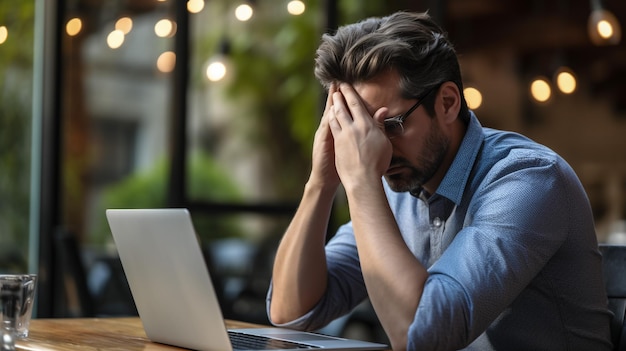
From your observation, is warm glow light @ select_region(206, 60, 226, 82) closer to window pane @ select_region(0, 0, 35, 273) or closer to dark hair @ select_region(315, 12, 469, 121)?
window pane @ select_region(0, 0, 35, 273)

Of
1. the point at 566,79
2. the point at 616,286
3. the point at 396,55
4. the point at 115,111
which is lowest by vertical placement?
the point at 115,111

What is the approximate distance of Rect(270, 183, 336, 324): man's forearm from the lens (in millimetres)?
1905

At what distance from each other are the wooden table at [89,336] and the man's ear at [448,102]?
58 cm

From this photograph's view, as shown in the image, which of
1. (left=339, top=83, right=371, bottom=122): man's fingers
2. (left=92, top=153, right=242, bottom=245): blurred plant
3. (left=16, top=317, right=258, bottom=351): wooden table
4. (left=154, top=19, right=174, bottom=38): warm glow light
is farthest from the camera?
(left=92, top=153, right=242, bottom=245): blurred plant

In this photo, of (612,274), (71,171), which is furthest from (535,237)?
(71,171)

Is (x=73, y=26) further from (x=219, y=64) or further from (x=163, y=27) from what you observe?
(x=219, y=64)

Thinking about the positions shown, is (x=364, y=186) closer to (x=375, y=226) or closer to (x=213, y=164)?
(x=375, y=226)

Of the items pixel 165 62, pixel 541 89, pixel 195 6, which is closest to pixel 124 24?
pixel 165 62

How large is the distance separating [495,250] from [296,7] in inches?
144

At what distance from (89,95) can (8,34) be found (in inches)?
89.5

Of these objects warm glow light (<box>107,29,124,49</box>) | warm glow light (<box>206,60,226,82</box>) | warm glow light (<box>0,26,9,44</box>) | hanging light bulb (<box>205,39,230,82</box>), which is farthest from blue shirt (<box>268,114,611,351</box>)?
warm glow light (<box>107,29,124,49</box>)

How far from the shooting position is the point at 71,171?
231 inches

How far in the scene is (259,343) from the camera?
1.55 metres

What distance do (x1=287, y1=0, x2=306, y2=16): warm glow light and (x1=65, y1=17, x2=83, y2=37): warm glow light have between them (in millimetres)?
1047
